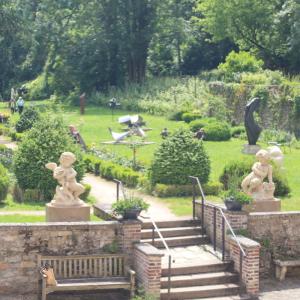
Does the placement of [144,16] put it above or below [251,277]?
above

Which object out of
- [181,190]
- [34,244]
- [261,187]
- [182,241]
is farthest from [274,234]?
[34,244]

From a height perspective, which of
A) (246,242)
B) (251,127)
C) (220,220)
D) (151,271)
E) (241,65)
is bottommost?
(151,271)

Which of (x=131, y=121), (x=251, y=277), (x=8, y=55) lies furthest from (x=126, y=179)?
(x=8, y=55)

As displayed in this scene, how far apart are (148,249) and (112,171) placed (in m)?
8.75

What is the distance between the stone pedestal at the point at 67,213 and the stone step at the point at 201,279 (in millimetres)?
2333

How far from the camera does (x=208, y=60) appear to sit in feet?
217

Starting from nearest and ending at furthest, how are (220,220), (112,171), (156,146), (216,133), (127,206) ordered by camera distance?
(127,206), (220,220), (112,171), (156,146), (216,133)

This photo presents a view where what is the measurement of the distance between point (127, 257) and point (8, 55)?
5772 centimetres

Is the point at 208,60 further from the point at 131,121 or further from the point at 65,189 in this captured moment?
the point at 65,189

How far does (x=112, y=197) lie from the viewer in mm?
23688

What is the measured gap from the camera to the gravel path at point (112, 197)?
68.6ft

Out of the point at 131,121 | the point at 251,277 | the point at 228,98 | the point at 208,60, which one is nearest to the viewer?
the point at 251,277

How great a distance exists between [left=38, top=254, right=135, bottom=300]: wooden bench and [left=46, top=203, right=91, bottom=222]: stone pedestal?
1169mm

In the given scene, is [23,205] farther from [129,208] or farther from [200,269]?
[200,269]
